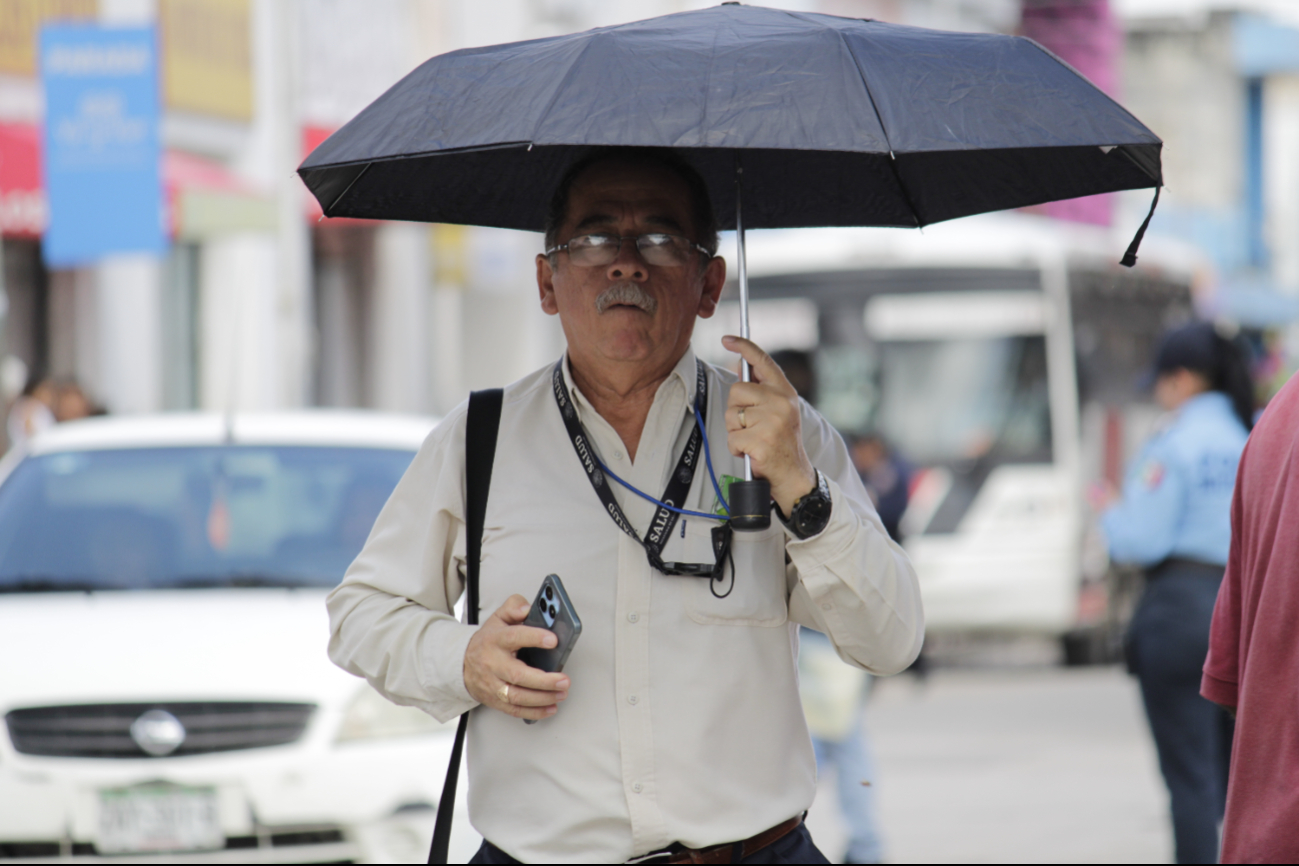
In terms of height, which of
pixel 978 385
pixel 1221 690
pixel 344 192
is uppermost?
pixel 344 192

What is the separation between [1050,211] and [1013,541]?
61.2ft

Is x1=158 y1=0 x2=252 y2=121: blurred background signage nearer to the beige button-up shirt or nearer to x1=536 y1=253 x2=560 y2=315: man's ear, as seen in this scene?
x1=536 y1=253 x2=560 y2=315: man's ear

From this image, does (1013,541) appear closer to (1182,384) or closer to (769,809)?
(1182,384)

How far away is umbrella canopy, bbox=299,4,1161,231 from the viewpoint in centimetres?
292

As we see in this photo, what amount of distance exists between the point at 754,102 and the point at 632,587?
0.79 m

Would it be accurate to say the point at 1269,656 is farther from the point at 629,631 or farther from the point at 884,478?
the point at 884,478

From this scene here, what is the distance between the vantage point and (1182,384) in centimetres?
623

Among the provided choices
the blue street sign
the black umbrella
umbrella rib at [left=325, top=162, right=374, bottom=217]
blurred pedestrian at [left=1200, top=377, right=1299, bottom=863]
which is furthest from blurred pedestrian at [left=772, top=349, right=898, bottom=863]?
the blue street sign

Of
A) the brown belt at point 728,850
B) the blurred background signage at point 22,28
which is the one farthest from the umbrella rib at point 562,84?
the blurred background signage at point 22,28

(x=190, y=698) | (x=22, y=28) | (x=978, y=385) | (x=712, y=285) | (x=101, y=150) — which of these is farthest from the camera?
(x=978, y=385)

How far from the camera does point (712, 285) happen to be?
341 centimetres

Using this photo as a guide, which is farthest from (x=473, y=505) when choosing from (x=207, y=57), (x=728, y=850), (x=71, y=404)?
(x=207, y=57)

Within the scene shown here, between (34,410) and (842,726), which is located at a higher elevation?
(34,410)

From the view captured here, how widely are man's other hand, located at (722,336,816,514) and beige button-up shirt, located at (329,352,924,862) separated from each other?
8 centimetres
